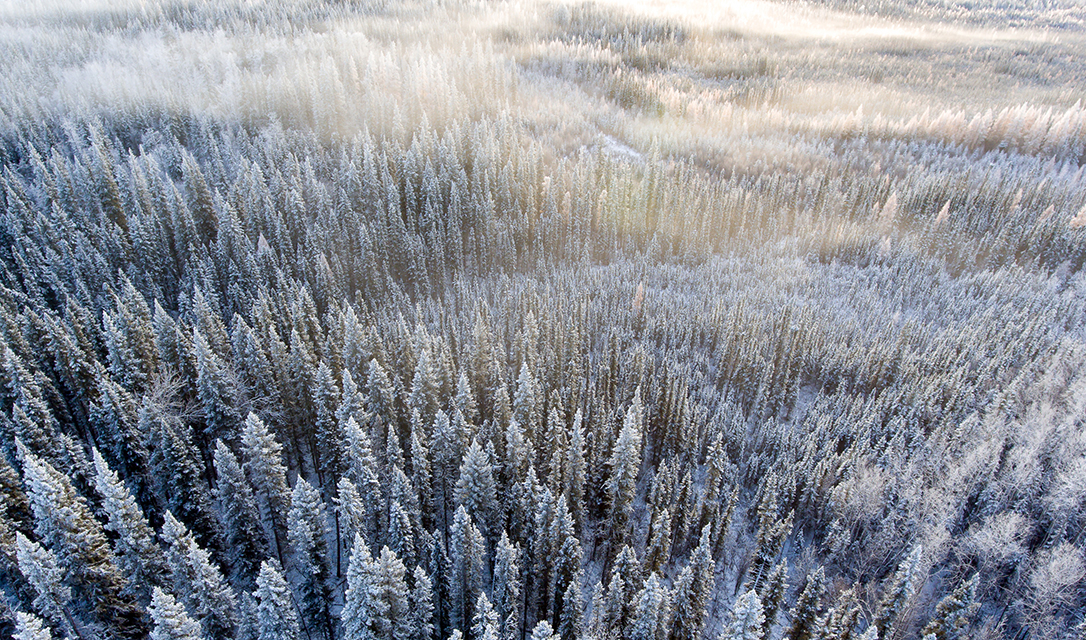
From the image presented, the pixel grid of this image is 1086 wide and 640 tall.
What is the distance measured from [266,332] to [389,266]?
4256 centimetres

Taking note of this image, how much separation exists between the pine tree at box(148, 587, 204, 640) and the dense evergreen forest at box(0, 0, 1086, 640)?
0.23 metres

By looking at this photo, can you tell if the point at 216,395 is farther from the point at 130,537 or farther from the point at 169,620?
the point at 169,620

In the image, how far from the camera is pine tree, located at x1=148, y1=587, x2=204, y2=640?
91.1 feet

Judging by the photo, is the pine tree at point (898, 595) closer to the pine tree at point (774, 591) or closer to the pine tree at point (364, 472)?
the pine tree at point (774, 591)

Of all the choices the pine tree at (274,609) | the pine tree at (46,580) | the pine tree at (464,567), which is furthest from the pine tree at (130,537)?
the pine tree at (464,567)

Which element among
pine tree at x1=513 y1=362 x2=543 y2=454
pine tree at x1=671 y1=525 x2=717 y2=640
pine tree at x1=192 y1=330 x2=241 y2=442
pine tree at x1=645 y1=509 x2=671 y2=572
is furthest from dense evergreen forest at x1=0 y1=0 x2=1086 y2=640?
pine tree at x1=645 y1=509 x2=671 y2=572

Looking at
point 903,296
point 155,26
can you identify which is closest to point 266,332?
point 903,296

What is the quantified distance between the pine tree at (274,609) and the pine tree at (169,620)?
3.73 m

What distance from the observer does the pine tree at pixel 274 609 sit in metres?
31.8

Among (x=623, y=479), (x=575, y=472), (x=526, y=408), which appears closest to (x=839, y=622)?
(x=623, y=479)

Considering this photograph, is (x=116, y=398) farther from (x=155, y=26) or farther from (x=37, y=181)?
(x=155, y=26)

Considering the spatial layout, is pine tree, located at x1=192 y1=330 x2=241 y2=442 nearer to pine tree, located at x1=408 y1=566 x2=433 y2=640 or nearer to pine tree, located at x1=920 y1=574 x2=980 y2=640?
pine tree, located at x1=408 y1=566 x2=433 y2=640

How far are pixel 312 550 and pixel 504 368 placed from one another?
118 feet

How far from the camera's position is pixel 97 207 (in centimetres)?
9962
